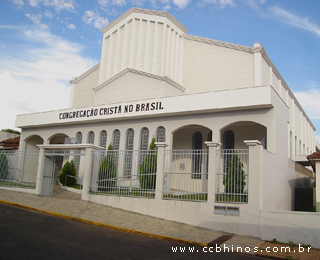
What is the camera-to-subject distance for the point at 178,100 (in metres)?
15.8

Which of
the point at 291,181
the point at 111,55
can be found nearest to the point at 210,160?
the point at 291,181

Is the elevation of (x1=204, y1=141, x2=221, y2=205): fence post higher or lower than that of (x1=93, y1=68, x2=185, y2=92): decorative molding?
lower

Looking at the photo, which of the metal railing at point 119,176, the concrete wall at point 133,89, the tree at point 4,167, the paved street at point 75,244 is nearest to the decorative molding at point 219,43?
the concrete wall at point 133,89

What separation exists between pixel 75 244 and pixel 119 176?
580 centimetres

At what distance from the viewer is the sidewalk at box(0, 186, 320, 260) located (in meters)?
8.36

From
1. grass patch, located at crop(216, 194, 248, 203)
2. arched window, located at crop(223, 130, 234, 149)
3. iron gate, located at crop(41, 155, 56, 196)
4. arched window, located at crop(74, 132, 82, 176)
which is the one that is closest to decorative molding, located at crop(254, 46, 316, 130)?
arched window, located at crop(223, 130, 234, 149)

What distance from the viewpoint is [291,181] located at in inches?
635

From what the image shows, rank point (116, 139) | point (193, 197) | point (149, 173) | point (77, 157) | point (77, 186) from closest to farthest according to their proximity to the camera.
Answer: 1. point (193, 197)
2. point (149, 173)
3. point (77, 186)
4. point (116, 139)
5. point (77, 157)

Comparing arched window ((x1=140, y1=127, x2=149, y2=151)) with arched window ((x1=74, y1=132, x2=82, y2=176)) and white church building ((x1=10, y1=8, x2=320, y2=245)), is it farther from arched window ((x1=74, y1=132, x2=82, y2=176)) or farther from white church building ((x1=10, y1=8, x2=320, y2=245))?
arched window ((x1=74, y1=132, x2=82, y2=176))

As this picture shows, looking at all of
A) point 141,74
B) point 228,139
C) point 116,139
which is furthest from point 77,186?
point 228,139

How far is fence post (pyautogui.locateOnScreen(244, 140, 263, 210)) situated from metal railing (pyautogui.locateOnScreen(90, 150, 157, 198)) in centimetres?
369

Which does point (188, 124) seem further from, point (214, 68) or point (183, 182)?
point (214, 68)

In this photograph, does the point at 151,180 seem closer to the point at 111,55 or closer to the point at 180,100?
the point at 180,100

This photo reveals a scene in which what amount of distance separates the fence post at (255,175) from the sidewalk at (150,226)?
1.17m
